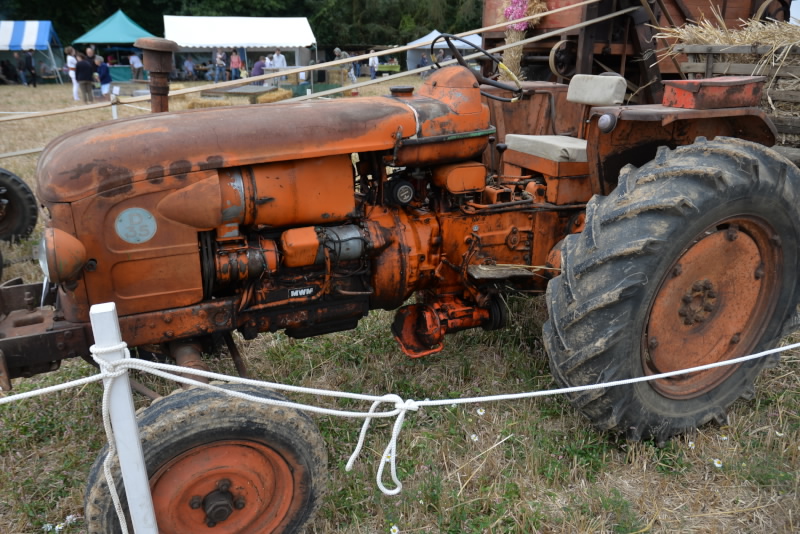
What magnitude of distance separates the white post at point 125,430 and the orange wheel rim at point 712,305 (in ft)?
5.99

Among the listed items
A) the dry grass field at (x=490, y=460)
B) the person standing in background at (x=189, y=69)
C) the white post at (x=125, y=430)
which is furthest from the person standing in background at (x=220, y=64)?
the white post at (x=125, y=430)

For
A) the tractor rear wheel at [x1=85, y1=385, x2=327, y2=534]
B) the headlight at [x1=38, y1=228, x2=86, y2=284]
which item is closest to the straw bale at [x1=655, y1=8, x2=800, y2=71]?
the tractor rear wheel at [x1=85, y1=385, x2=327, y2=534]

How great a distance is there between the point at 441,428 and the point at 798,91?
2613 mm

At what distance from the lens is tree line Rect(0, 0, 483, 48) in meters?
32.2

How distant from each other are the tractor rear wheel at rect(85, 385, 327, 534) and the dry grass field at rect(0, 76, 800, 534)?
254 millimetres

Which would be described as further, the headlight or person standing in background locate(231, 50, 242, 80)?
person standing in background locate(231, 50, 242, 80)

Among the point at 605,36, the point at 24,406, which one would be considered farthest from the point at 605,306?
the point at 605,36

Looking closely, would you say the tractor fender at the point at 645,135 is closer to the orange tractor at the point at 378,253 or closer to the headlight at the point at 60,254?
the orange tractor at the point at 378,253

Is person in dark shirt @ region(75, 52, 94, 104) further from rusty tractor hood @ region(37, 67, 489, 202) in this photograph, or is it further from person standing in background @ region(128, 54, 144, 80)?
rusty tractor hood @ region(37, 67, 489, 202)

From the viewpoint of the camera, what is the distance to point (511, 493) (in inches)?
94.6

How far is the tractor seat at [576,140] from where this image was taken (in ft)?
10.2


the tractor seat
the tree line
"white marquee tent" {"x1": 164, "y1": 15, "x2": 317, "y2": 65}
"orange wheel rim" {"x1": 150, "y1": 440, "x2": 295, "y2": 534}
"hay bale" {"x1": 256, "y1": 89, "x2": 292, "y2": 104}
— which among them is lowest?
"orange wheel rim" {"x1": 150, "y1": 440, "x2": 295, "y2": 534}

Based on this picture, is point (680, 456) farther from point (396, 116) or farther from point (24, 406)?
point (24, 406)

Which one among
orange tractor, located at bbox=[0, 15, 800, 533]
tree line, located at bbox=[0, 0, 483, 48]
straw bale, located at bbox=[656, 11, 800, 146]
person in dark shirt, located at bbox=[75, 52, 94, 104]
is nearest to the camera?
orange tractor, located at bbox=[0, 15, 800, 533]
